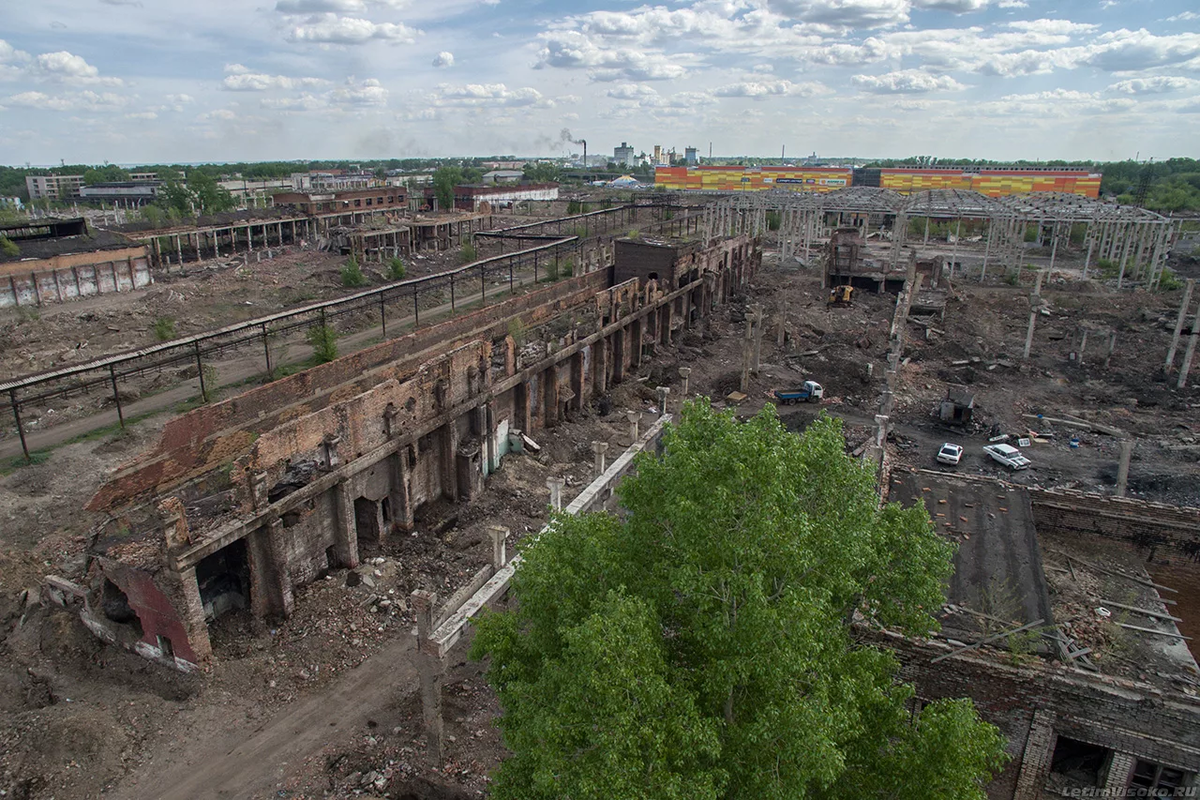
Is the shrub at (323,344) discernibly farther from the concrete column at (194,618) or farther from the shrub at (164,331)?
the concrete column at (194,618)

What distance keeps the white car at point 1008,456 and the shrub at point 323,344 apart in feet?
92.2

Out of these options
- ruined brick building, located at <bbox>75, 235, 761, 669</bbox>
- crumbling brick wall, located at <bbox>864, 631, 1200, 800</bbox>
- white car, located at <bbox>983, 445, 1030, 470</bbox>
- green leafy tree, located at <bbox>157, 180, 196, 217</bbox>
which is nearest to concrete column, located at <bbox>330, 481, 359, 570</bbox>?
ruined brick building, located at <bbox>75, 235, 761, 669</bbox>

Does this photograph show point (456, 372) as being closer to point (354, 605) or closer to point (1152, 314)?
point (354, 605)

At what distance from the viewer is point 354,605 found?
16531 mm

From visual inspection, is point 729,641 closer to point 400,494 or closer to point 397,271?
point 400,494

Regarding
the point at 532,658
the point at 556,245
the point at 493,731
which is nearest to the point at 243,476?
the point at 493,731

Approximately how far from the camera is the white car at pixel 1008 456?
25.5 metres

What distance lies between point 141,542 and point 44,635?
101 inches

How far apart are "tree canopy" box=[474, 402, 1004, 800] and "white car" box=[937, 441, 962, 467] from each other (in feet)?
56.6

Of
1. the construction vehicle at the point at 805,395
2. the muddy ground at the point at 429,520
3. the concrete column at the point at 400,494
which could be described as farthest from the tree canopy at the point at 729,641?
the construction vehicle at the point at 805,395

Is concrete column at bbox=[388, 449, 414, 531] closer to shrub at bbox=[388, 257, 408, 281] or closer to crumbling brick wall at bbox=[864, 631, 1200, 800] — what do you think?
crumbling brick wall at bbox=[864, 631, 1200, 800]

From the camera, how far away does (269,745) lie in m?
13.0

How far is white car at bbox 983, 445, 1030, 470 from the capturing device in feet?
83.8

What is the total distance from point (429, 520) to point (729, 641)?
46.4ft
